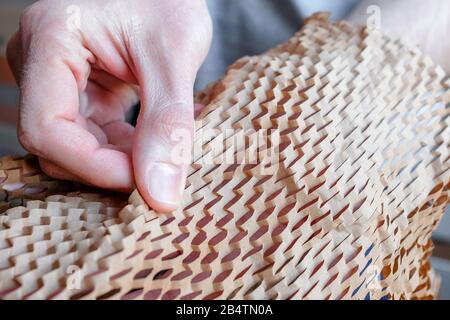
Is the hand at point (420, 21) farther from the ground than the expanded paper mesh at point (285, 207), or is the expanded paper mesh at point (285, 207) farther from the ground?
the hand at point (420, 21)

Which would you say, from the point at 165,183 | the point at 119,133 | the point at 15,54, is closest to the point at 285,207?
the point at 165,183

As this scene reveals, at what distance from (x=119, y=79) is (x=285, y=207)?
0.22 metres

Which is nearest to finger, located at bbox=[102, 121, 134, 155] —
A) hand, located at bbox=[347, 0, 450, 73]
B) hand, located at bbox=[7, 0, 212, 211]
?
hand, located at bbox=[7, 0, 212, 211]

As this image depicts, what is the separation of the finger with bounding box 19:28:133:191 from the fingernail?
3cm

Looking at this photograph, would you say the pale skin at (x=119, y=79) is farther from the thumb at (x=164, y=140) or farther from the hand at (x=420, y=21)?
the hand at (x=420, y=21)

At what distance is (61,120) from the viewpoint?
0.40 metres

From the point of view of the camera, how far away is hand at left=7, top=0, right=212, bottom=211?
0.37 metres

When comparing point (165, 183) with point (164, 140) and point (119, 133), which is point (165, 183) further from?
point (119, 133)

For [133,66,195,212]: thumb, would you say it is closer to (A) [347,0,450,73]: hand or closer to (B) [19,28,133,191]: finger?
(B) [19,28,133,191]: finger

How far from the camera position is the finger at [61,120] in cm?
37

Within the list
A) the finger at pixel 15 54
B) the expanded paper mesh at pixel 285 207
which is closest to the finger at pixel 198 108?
the expanded paper mesh at pixel 285 207

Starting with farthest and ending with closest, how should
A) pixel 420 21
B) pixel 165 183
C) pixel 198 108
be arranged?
pixel 420 21 < pixel 198 108 < pixel 165 183

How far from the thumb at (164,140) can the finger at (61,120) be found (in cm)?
2
